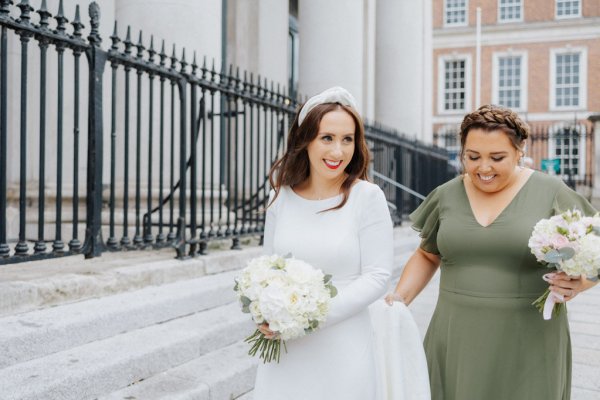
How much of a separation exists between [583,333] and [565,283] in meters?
4.29

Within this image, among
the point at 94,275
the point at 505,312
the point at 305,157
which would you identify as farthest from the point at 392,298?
the point at 94,275

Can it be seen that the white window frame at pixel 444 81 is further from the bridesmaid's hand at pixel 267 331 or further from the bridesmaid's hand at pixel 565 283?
the bridesmaid's hand at pixel 267 331

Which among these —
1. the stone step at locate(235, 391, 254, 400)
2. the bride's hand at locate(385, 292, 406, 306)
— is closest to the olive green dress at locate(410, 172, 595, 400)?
the bride's hand at locate(385, 292, 406, 306)

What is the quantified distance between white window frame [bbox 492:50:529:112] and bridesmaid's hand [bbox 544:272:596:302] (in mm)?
34722

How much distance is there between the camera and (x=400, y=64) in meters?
14.4

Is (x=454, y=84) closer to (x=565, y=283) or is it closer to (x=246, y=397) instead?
(x=246, y=397)

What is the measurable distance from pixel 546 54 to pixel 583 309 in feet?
102

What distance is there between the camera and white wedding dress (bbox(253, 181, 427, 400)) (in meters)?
2.20

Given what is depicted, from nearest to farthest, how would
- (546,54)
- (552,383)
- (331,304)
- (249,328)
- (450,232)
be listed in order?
(331,304), (552,383), (450,232), (249,328), (546,54)

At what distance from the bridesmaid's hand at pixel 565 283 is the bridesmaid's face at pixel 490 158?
460 millimetres

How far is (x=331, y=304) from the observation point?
2.12 meters

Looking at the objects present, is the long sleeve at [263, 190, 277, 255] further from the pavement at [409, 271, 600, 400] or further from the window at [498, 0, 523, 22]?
the window at [498, 0, 523, 22]

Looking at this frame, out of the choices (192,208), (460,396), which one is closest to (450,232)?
(460,396)

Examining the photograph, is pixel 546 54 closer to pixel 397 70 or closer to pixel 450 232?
pixel 397 70
